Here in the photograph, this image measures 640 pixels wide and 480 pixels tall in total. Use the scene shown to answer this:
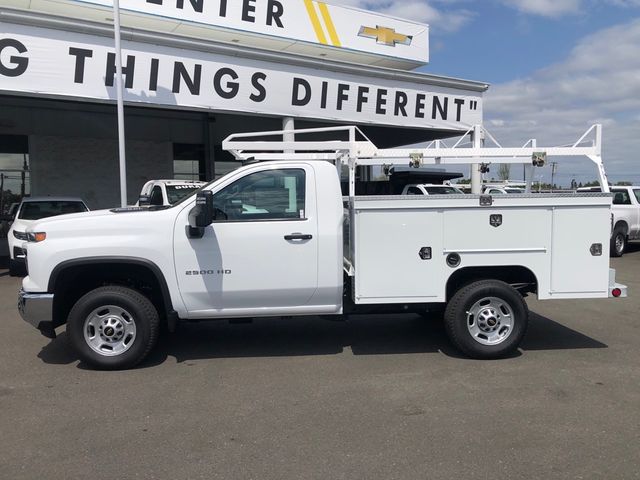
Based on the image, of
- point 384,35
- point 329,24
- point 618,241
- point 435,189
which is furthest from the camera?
point 384,35

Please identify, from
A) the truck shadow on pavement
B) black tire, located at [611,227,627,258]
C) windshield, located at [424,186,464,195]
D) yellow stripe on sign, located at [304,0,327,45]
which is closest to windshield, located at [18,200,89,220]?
the truck shadow on pavement

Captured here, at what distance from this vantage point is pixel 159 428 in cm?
416

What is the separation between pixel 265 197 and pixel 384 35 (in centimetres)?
1605

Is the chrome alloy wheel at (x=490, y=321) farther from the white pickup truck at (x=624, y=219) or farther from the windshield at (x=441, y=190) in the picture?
the windshield at (x=441, y=190)

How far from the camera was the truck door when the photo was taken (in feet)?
17.8

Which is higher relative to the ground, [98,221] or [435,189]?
[435,189]

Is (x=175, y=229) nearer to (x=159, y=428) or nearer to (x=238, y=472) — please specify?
(x=159, y=428)

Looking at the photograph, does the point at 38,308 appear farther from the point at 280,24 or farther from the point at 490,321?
the point at 280,24

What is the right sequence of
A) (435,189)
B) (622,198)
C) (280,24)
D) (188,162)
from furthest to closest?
(188,162) < (435,189) < (280,24) < (622,198)

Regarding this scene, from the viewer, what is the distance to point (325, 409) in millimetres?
4484

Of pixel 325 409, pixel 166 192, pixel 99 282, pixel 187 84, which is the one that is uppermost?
pixel 187 84

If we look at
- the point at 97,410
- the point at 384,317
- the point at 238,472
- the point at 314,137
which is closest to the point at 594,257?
the point at 384,317

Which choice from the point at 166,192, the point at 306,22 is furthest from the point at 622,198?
the point at 166,192

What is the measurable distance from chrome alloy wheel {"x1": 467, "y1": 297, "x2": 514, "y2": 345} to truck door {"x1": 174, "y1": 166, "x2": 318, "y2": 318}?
170 centimetres
